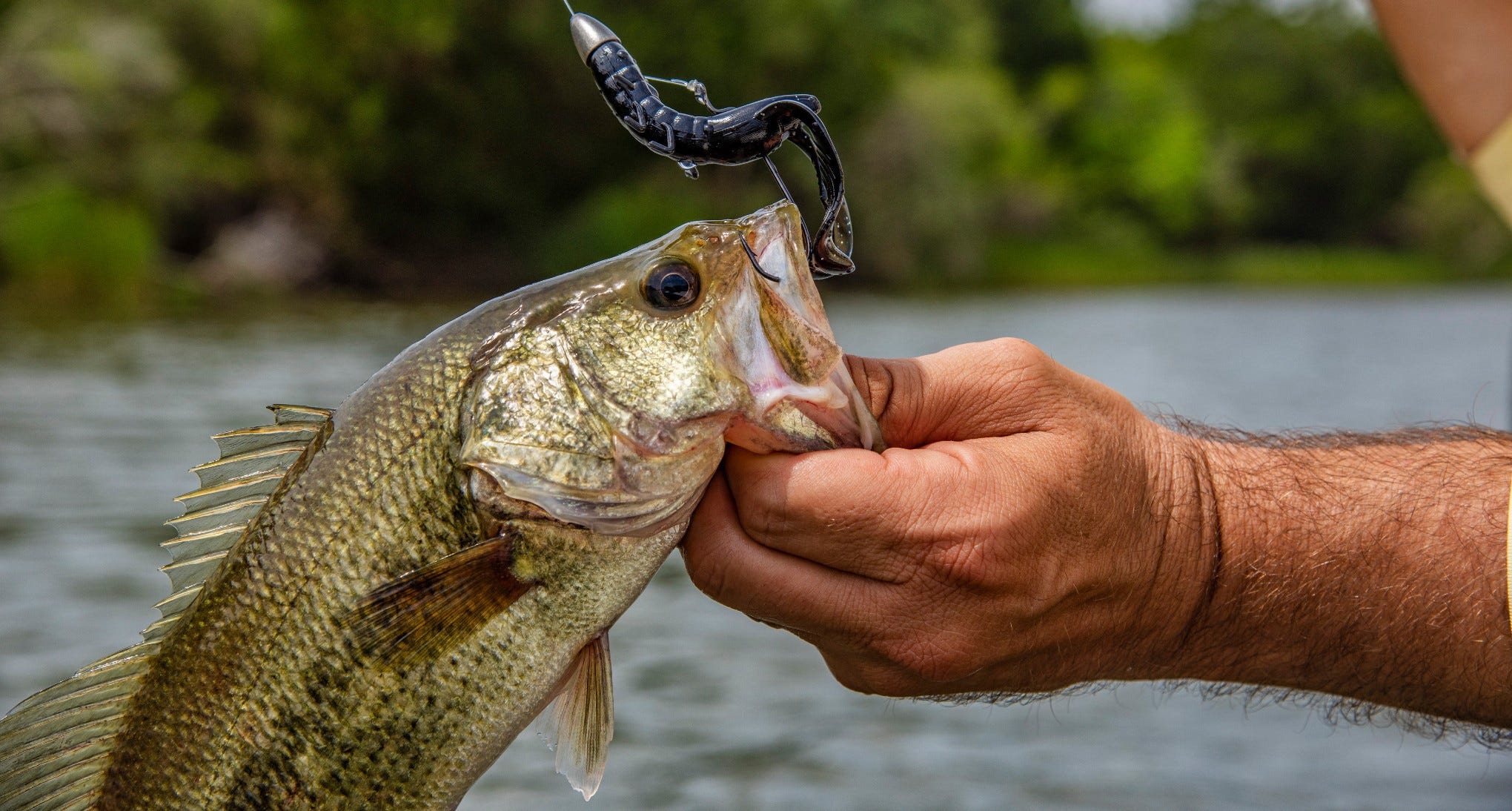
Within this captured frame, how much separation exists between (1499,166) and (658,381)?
7.77 ft

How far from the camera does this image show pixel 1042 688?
273cm

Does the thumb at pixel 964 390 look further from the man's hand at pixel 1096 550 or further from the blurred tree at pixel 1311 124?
the blurred tree at pixel 1311 124

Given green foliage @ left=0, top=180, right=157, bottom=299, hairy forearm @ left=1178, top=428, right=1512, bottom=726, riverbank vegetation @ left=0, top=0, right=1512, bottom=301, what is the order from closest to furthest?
1. hairy forearm @ left=1178, top=428, right=1512, bottom=726
2. green foliage @ left=0, top=180, right=157, bottom=299
3. riverbank vegetation @ left=0, top=0, right=1512, bottom=301

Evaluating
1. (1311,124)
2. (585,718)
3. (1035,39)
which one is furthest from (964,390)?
(1035,39)

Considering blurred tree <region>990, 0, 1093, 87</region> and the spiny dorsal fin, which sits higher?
blurred tree <region>990, 0, 1093, 87</region>

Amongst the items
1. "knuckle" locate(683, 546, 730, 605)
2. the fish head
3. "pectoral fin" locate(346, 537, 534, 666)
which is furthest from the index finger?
"pectoral fin" locate(346, 537, 534, 666)

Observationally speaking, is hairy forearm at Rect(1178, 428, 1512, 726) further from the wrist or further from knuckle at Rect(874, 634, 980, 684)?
knuckle at Rect(874, 634, 980, 684)

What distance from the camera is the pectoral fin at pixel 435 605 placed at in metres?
2.15

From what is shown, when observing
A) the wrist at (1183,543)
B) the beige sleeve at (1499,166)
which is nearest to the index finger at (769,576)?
the wrist at (1183,543)

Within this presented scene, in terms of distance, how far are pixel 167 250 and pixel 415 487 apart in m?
34.2

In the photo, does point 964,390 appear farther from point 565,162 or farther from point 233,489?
point 565,162

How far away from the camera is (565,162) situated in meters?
43.4

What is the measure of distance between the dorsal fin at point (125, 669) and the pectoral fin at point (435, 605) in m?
0.29

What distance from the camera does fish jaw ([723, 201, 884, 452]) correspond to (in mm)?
2199
